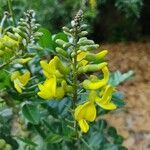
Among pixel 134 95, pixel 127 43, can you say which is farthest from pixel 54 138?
pixel 127 43

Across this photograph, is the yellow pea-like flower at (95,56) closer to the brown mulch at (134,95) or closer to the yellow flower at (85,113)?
the yellow flower at (85,113)

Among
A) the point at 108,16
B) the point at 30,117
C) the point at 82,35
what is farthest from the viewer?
the point at 108,16

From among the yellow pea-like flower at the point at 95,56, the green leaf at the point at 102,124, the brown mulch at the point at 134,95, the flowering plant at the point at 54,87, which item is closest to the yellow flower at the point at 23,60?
the flowering plant at the point at 54,87

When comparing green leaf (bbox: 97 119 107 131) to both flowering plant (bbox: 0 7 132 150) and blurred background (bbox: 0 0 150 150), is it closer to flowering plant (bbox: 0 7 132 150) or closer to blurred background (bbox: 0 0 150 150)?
flowering plant (bbox: 0 7 132 150)

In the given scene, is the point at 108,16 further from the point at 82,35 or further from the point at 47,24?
the point at 82,35

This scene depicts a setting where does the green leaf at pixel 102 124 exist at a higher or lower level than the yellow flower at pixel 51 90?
lower

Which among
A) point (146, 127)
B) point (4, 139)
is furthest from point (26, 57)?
point (146, 127)
